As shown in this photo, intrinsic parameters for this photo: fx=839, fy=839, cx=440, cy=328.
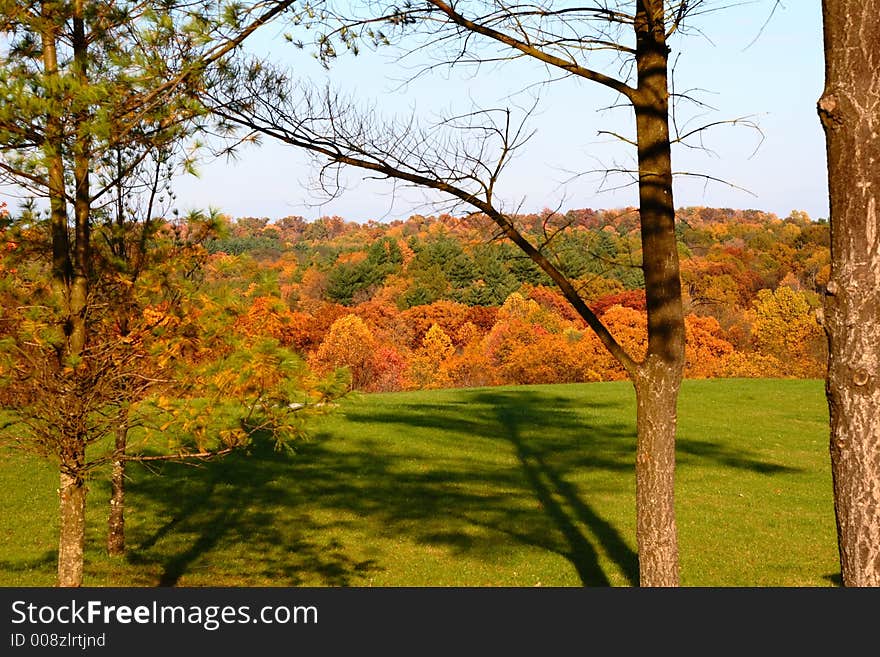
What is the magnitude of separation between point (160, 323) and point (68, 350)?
679mm

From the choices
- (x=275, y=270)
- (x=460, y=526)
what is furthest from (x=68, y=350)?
(x=460, y=526)

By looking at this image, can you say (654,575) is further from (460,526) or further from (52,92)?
(460,526)

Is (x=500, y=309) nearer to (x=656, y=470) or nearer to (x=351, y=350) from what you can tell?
(x=351, y=350)

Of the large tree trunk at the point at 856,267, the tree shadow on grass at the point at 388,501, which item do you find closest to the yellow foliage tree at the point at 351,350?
the tree shadow on grass at the point at 388,501

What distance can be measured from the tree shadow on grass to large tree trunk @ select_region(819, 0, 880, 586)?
549 cm

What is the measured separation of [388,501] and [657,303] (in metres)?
8.29

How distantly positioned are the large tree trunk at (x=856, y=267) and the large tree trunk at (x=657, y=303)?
1.43m

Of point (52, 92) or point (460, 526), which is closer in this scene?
point (52, 92)

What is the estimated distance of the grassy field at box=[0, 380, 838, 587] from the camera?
9.21m

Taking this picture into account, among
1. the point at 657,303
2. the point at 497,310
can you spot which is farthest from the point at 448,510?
the point at 497,310

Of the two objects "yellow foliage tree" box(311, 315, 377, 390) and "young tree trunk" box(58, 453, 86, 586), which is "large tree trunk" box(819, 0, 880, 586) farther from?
"yellow foliage tree" box(311, 315, 377, 390)

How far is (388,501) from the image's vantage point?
41.1 feet

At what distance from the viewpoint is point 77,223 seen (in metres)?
5.96

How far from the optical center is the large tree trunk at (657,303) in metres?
4.96
